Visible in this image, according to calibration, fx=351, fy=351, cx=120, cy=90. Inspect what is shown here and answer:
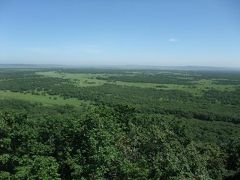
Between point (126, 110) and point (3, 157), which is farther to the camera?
point (126, 110)

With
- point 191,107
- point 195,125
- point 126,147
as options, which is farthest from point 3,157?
point 191,107

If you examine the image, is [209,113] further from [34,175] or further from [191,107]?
[34,175]

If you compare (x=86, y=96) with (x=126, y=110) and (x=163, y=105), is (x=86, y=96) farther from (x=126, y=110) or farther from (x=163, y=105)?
(x=126, y=110)

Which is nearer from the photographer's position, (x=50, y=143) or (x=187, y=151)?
(x=187, y=151)

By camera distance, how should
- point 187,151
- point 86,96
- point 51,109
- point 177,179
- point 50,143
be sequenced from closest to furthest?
A: 1. point 177,179
2. point 187,151
3. point 50,143
4. point 51,109
5. point 86,96

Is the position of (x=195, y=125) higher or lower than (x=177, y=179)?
lower

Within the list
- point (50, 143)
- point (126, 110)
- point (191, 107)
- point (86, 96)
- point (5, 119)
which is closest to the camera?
point (50, 143)

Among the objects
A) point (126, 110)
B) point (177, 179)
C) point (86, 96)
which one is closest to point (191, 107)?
point (86, 96)

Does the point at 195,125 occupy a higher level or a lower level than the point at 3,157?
lower

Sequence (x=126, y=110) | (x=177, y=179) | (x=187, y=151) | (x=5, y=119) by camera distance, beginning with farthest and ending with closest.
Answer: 1. (x=126, y=110)
2. (x=5, y=119)
3. (x=187, y=151)
4. (x=177, y=179)
